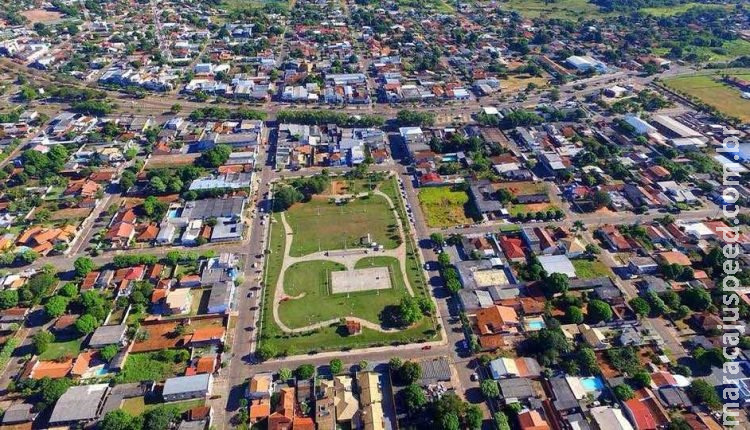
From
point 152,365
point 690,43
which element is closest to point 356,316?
point 152,365

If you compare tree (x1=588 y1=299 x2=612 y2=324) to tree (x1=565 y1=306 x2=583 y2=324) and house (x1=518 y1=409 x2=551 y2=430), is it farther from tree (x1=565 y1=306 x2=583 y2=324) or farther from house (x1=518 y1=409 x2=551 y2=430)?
house (x1=518 y1=409 x2=551 y2=430)

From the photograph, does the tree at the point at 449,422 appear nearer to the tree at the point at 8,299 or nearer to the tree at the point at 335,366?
the tree at the point at 335,366

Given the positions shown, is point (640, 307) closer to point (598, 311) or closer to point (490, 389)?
point (598, 311)

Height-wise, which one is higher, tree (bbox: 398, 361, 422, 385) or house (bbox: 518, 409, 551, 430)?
tree (bbox: 398, 361, 422, 385)

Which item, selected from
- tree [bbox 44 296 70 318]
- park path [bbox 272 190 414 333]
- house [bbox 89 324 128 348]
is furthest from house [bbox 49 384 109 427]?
park path [bbox 272 190 414 333]

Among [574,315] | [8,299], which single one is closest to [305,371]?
[574,315]

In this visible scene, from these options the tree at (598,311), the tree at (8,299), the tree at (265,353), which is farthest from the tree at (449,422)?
the tree at (8,299)
